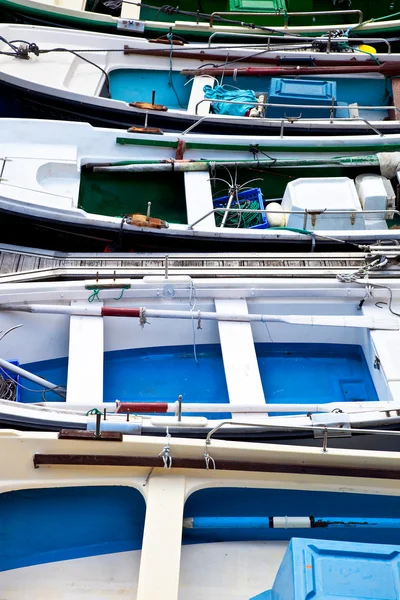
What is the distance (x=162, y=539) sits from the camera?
4145 mm

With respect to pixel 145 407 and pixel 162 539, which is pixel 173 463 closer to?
pixel 162 539

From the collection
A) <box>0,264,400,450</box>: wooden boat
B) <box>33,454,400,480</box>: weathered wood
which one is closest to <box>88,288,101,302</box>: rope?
<box>0,264,400,450</box>: wooden boat

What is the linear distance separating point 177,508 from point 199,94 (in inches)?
222

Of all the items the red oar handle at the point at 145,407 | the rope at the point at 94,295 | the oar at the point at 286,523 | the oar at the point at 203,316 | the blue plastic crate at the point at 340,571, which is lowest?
the blue plastic crate at the point at 340,571

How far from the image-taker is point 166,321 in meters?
5.96

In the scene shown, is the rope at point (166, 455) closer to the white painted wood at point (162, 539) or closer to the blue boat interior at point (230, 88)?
the white painted wood at point (162, 539)

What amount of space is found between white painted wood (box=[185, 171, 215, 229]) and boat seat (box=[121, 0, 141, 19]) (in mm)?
3539

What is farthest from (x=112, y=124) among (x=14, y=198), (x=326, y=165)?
(x=326, y=165)

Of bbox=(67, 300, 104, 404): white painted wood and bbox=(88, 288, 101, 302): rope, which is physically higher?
bbox=(88, 288, 101, 302): rope

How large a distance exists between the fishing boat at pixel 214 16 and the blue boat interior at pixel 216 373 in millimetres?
4948

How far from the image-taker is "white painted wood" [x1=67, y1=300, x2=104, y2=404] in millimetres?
5379

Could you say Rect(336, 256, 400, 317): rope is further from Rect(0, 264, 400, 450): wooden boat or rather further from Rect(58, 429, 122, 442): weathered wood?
Rect(58, 429, 122, 442): weathered wood

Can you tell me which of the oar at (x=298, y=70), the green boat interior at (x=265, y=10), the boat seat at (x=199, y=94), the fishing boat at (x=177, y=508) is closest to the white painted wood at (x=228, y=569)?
the fishing boat at (x=177, y=508)

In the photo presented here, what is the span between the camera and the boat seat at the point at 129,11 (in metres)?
9.57
